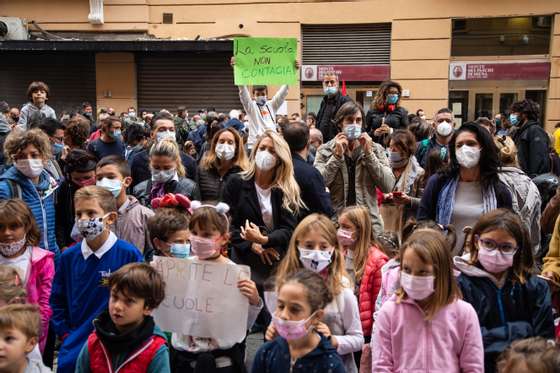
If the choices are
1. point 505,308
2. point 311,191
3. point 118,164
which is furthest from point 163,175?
point 505,308

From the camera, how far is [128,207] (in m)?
4.63

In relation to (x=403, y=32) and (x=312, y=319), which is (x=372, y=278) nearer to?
(x=312, y=319)

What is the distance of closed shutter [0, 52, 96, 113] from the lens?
63.5 ft

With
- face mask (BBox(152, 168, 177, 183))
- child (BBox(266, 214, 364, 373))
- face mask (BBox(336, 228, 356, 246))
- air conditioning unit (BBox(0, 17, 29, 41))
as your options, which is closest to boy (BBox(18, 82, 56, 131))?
face mask (BBox(152, 168, 177, 183))

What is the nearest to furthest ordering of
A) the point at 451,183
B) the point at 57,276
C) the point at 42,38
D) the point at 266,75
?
1. the point at 57,276
2. the point at 451,183
3. the point at 266,75
4. the point at 42,38

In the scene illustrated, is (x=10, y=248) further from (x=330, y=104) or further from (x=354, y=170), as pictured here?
(x=330, y=104)

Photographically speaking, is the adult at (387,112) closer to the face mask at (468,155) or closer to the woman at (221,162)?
the woman at (221,162)

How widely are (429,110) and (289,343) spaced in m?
16.0

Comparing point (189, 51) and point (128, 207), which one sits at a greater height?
point (189, 51)

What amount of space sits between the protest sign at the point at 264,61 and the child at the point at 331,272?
420 centimetres

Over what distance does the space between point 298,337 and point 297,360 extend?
11 centimetres

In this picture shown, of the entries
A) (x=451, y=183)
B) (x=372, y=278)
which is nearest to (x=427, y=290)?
(x=372, y=278)

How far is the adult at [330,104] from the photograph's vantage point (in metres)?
7.55

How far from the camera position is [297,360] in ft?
9.39
